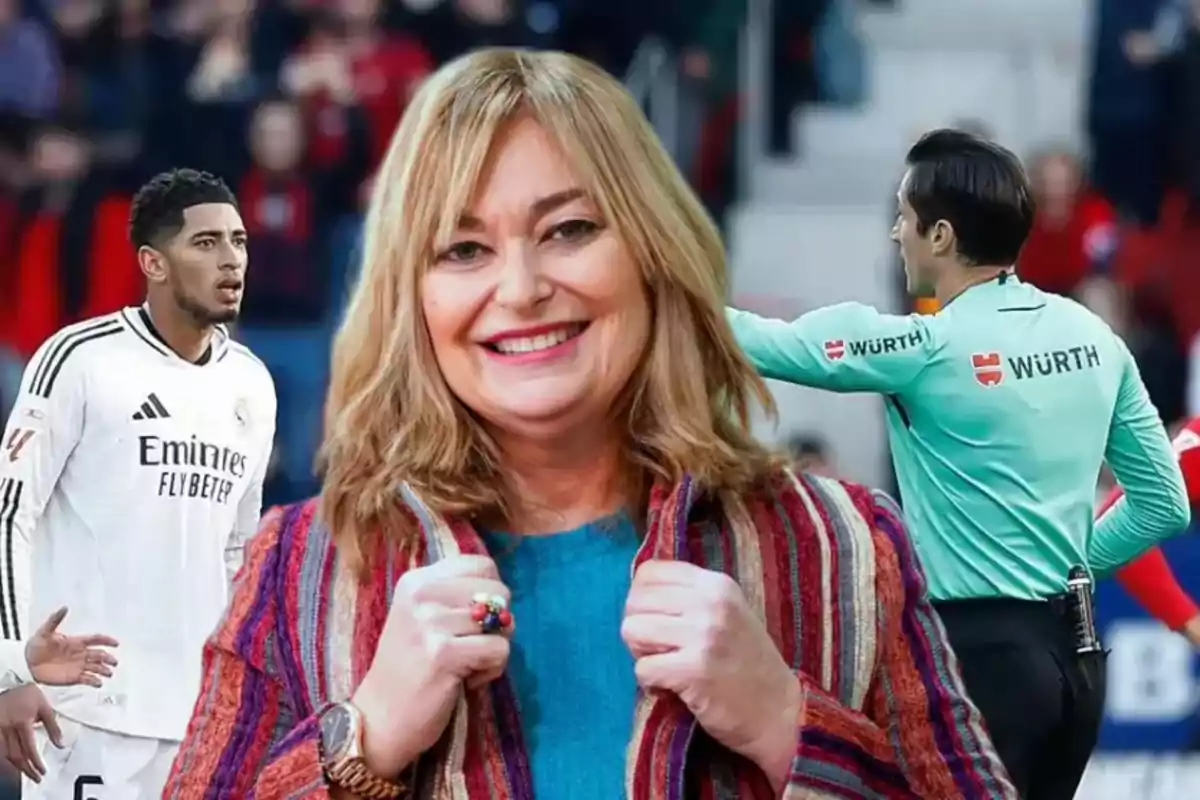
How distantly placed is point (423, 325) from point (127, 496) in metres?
0.52

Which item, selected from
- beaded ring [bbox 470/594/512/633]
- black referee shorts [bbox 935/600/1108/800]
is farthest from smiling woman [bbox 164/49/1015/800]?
black referee shorts [bbox 935/600/1108/800]

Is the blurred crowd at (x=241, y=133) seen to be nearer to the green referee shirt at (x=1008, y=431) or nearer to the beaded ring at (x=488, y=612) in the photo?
the green referee shirt at (x=1008, y=431)

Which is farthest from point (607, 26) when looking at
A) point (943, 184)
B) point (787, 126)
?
point (943, 184)

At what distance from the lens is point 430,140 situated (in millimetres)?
1170

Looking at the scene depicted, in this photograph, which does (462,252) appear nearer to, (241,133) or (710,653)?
(710,653)

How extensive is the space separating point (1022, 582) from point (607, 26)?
2771 millimetres

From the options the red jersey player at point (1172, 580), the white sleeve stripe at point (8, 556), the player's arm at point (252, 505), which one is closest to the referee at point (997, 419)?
the red jersey player at point (1172, 580)

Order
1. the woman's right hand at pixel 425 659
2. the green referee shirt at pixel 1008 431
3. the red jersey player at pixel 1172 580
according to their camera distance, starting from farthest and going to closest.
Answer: the red jersey player at pixel 1172 580 → the green referee shirt at pixel 1008 431 → the woman's right hand at pixel 425 659

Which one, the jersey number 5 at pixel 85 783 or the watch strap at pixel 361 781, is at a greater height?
the watch strap at pixel 361 781

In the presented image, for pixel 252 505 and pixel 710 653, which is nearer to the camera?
pixel 710 653

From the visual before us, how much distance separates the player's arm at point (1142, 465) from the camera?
182 cm

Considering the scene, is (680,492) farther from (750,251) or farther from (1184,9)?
(1184,9)

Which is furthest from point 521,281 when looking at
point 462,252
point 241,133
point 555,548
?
point 241,133

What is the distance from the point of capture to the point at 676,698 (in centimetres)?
116
